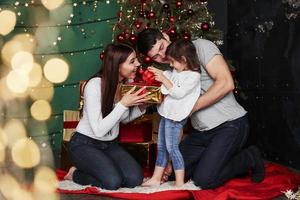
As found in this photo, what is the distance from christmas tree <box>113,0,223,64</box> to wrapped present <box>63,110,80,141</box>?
0.71 m

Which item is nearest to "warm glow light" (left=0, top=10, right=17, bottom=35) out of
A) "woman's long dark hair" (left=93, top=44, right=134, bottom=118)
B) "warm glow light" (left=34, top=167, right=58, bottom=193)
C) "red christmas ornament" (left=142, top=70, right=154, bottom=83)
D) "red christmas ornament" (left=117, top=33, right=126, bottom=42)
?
"red christmas ornament" (left=117, top=33, right=126, bottom=42)

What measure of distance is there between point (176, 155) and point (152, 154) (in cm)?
70

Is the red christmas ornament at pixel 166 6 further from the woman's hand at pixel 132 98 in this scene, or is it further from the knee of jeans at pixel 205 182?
the knee of jeans at pixel 205 182

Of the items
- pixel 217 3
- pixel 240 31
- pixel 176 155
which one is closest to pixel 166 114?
pixel 176 155

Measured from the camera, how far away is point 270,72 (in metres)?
4.27

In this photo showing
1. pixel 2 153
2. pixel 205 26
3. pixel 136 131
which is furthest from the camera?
pixel 2 153

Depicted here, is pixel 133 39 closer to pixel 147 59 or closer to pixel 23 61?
pixel 147 59

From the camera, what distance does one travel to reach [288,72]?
3965mm

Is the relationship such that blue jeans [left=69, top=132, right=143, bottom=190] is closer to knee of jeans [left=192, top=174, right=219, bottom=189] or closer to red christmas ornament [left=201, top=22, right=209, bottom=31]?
knee of jeans [left=192, top=174, right=219, bottom=189]

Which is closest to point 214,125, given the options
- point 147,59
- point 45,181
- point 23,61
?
point 147,59

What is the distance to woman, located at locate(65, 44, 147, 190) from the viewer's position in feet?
10.9

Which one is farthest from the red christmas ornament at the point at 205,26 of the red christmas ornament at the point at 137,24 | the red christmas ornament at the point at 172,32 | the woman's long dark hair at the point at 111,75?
the woman's long dark hair at the point at 111,75

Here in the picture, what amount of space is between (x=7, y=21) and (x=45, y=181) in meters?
1.71

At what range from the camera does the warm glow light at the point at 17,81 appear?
4.74 metres
